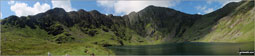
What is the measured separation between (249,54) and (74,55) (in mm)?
61676

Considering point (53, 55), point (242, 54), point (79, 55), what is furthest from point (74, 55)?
point (242, 54)

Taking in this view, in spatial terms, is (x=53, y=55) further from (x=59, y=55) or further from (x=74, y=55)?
(x=74, y=55)

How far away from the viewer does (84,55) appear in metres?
47.6

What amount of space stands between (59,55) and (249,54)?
6508 centimetres

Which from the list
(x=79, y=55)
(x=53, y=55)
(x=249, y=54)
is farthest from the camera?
(x=249, y=54)


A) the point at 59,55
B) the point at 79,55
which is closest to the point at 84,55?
the point at 79,55

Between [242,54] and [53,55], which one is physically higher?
[53,55]

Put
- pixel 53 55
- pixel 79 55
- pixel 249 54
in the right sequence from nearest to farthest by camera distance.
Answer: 1. pixel 53 55
2. pixel 79 55
3. pixel 249 54

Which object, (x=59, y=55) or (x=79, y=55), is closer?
(x=59, y=55)

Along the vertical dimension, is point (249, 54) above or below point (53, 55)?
below

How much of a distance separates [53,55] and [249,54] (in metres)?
66.3

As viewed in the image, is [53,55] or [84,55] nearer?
[53,55]

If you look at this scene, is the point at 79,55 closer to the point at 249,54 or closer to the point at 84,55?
the point at 84,55

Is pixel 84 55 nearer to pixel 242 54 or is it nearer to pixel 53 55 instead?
pixel 53 55
